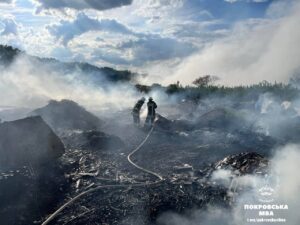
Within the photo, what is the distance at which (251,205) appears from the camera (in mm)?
11266

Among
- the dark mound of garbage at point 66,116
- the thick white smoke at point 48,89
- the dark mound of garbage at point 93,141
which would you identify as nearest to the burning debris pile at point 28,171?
the dark mound of garbage at point 93,141

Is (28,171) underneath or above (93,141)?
underneath

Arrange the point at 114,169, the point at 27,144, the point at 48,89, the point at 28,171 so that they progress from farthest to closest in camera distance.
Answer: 1. the point at 48,89
2. the point at 114,169
3. the point at 27,144
4. the point at 28,171

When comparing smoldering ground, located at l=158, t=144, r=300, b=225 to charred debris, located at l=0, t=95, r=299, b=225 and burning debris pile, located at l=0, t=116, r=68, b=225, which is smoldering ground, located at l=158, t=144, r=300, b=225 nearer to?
charred debris, located at l=0, t=95, r=299, b=225

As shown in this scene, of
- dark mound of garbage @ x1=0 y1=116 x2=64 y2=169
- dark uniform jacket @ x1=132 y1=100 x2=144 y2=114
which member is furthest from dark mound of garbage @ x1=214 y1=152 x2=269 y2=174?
dark uniform jacket @ x1=132 y1=100 x2=144 y2=114

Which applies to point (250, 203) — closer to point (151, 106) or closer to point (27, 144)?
point (27, 144)

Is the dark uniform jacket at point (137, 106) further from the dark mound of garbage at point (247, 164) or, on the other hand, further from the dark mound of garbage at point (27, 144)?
the dark mound of garbage at point (247, 164)

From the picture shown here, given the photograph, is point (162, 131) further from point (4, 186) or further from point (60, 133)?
point (4, 186)

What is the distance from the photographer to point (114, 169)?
16.5 meters

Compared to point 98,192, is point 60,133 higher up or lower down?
higher up

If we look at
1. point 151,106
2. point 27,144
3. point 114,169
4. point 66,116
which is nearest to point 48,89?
point 66,116

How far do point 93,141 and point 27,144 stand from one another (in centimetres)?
444

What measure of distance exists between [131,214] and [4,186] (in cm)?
522

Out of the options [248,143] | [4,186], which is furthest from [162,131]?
[4,186]
